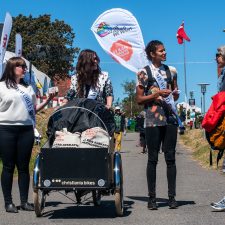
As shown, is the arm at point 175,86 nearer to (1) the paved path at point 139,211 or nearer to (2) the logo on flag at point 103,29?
(1) the paved path at point 139,211

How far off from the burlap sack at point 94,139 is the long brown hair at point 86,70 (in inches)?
30.3

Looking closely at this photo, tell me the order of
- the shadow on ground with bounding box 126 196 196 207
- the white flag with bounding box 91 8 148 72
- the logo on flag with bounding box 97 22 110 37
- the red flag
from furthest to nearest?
the red flag < the logo on flag with bounding box 97 22 110 37 < the white flag with bounding box 91 8 148 72 < the shadow on ground with bounding box 126 196 196 207

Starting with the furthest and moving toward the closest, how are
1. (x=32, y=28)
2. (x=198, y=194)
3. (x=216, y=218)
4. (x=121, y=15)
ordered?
(x=32, y=28) < (x=121, y=15) < (x=198, y=194) < (x=216, y=218)

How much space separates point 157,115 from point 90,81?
2.95ft

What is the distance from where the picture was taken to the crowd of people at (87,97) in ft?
25.0

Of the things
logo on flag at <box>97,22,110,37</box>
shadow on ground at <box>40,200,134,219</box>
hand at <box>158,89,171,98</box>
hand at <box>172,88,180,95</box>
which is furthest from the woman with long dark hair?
logo on flag at <box>97,22,110,37</box>

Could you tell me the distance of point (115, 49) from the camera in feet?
51.4

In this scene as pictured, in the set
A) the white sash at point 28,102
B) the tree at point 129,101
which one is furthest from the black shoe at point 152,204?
the tree at point 129,101

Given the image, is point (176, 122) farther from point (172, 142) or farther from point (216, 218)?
point (216, 218)

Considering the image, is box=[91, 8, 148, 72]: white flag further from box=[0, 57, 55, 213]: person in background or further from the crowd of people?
→ box=[0, 57, 55, 213]: person in background

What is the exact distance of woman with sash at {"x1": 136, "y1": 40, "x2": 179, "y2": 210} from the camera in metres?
7.75

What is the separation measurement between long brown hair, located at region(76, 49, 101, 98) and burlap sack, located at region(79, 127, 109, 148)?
0.77m

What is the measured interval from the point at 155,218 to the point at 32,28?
73.1 metres

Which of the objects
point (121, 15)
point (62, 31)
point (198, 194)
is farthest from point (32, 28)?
point (198, 194)
